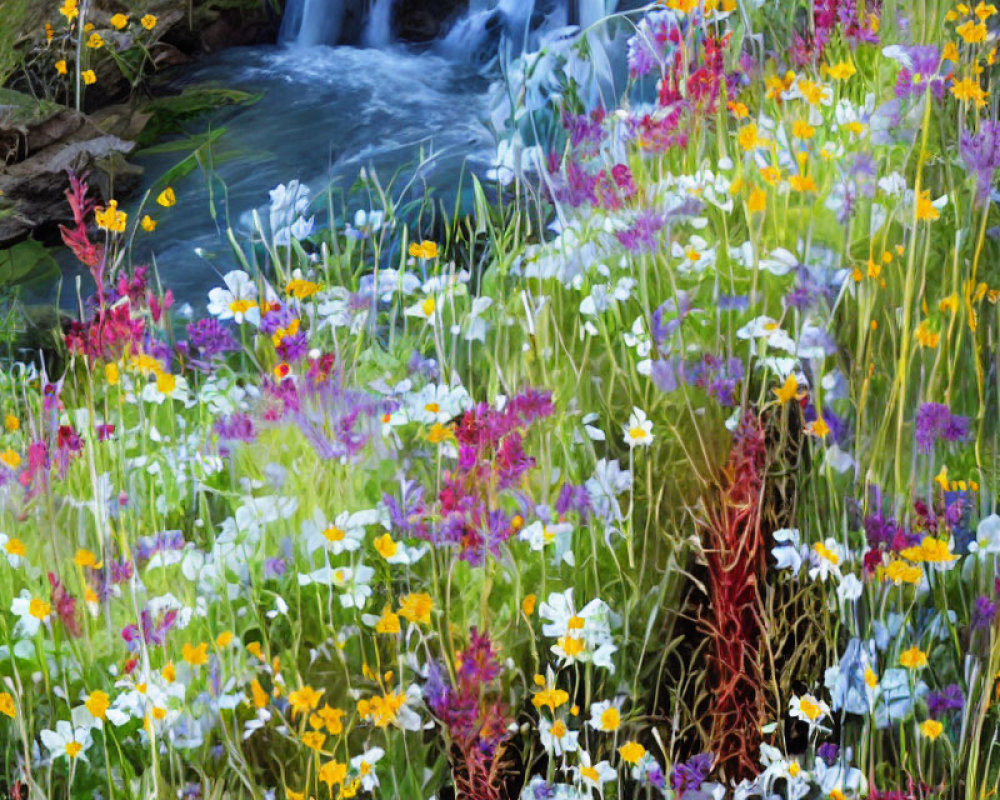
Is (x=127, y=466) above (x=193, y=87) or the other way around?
the other way around

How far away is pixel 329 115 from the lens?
575cm

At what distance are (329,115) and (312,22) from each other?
1156 millimetres

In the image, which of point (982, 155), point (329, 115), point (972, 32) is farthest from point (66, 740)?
point (329, 115)

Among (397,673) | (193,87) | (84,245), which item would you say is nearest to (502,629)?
(397,673)

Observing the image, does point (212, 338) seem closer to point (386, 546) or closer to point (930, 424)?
point (386, 546)

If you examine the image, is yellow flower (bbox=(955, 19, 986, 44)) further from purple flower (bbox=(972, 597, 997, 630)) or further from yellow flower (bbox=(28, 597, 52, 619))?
yellow flower (bbox=(28, 597, 52, 619))

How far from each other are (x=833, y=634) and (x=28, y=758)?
130 cm

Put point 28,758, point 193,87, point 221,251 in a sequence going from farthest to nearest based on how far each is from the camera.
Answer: point 193,87 → point 221,251 → point 28,758

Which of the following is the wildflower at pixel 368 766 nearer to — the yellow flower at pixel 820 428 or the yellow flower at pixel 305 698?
the yellow flower at pixel 305 698

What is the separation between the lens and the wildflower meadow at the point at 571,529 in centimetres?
212

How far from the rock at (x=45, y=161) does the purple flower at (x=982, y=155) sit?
350cm

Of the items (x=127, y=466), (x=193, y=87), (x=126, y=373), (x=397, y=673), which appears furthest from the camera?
(x=193, y=87)

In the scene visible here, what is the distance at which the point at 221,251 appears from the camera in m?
4.90

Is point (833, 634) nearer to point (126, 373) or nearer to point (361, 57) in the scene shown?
point (126, 373)
